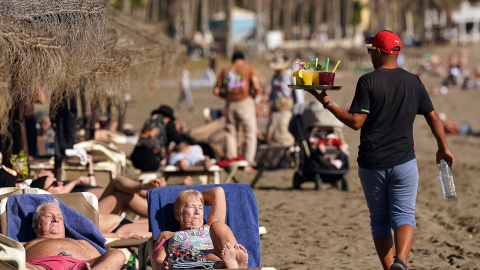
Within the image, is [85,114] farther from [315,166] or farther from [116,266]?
[116,266]

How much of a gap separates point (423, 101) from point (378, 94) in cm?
34

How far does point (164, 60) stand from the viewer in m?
12.3

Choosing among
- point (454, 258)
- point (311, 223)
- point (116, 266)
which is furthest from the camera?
point (311, 223)

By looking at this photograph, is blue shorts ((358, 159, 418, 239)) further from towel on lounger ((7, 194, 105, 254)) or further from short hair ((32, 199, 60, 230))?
short hair ((32, 199, 60, 230))

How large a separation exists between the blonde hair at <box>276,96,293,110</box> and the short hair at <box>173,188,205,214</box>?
6.74 m

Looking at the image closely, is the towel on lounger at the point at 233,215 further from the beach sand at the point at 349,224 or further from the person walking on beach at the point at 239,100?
the person walking on beach at the point at 239,100

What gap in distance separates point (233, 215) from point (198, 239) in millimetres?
487

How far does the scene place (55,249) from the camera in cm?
523

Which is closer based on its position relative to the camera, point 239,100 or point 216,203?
point 216,203

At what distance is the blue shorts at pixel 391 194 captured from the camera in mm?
5055

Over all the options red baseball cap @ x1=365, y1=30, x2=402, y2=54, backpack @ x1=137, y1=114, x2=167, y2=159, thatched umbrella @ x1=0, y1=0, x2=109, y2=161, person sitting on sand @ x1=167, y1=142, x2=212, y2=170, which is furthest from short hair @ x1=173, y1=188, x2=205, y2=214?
backpack @ x1=137, y1=114, x2=167, y2=159

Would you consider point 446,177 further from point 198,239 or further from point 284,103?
point 284,103

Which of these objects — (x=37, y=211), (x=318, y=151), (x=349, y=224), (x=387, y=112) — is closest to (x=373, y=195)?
(x=387, y=112)

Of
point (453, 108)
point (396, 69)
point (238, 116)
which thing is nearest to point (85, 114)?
point (238, 116)
